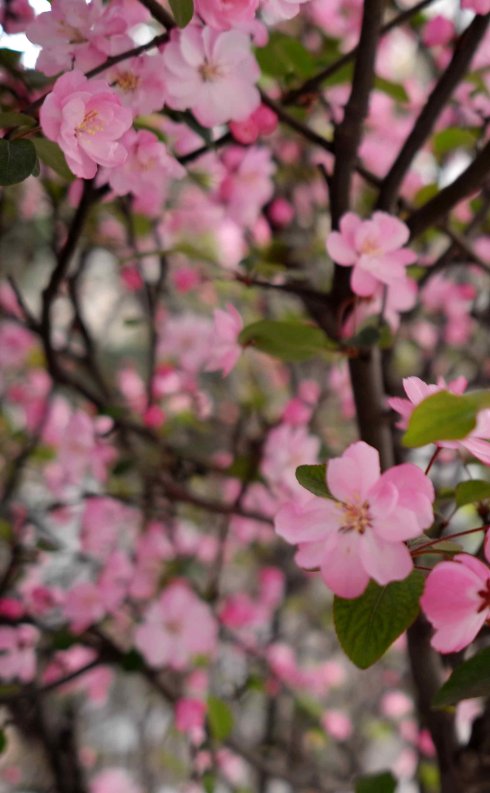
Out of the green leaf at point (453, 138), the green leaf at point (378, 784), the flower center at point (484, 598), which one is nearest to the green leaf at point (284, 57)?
the green leaf at point (453, 138)

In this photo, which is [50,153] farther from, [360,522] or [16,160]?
[360,522]

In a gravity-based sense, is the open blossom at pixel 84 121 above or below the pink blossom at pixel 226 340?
above

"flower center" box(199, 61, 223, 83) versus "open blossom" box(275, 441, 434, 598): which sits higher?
"flower center" box(199, 61, 223, 83)

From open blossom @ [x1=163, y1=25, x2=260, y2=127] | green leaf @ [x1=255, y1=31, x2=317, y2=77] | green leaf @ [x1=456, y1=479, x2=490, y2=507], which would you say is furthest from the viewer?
green leaf @ [x1=255, y1=31, x2=317, y2=77]

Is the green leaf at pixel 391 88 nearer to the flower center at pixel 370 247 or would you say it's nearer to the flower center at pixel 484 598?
the flower center at pixel 370 247

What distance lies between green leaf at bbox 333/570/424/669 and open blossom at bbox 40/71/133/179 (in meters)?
0.33

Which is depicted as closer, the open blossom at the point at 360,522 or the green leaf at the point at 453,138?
the open blossom at the point at 360,522

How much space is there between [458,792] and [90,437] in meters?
0.89

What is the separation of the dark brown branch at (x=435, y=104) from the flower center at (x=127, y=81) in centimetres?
25

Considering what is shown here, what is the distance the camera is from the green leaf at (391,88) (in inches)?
36.2

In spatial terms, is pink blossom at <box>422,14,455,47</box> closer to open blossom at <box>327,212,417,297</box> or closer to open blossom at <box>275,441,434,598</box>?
open blossom at <box>327,212,417,297</box>

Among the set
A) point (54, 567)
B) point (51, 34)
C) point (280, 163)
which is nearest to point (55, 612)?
point (54, 567)

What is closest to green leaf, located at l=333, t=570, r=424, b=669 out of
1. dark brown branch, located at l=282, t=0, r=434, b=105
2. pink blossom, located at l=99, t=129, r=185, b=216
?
pink blossom, located at l=99, t=129, r=185, b=216

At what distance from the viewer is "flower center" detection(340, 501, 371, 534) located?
44cm
